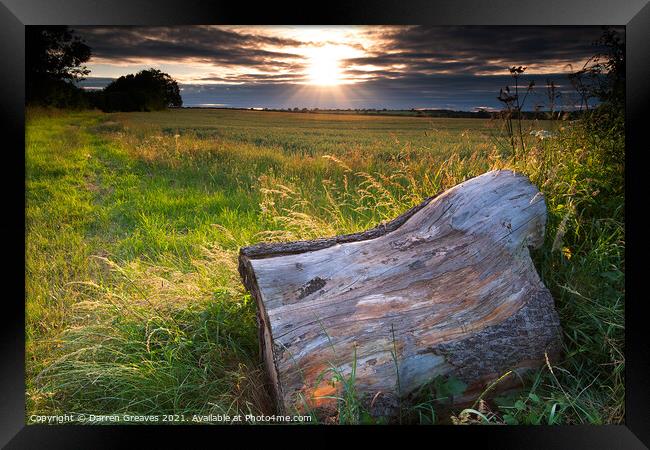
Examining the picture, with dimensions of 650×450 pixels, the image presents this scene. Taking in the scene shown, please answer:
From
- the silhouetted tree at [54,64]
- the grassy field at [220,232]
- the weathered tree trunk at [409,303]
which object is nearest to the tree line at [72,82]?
the silhouetted tree at [54,64]

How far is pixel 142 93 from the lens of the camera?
3.33 metres

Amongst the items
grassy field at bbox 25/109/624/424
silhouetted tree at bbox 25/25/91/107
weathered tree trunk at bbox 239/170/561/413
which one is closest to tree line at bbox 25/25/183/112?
silhouetted tree at bbox 25/25/91/107

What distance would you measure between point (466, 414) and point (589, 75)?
6.89 feet

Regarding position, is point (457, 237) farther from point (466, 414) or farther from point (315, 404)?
point (315, 404)

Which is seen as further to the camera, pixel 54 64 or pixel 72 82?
pixel 72 82

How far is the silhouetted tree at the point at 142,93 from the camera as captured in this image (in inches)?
128

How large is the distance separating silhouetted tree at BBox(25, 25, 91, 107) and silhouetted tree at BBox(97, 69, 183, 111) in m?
0.18

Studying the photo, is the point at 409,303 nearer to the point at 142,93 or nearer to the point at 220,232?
the point at 220,232

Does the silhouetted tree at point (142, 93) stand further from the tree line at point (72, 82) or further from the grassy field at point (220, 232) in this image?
the grassy field at point (220, 232)

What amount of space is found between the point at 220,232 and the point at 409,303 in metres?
1.83

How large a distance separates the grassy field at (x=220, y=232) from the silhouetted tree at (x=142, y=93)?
0.38 feet

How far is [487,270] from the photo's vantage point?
2.91m

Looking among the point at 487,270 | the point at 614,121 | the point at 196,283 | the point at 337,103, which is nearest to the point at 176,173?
the point at 196,283
